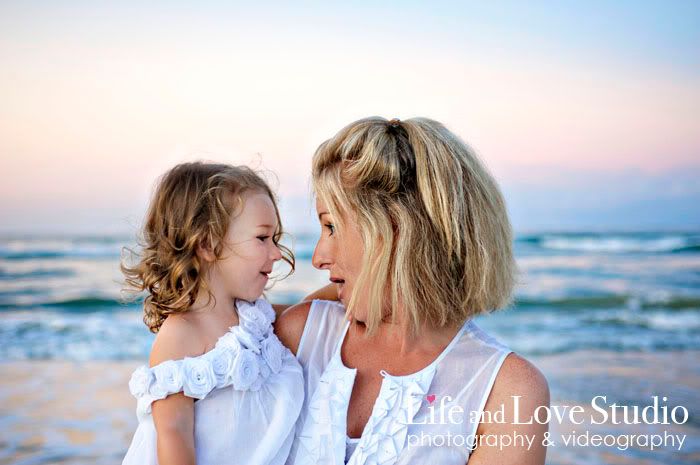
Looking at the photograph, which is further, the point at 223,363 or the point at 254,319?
the point at 254,319

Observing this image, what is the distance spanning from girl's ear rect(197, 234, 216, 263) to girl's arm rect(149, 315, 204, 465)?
0.76 ft

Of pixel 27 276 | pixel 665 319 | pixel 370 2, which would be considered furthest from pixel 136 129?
pixel 665 319

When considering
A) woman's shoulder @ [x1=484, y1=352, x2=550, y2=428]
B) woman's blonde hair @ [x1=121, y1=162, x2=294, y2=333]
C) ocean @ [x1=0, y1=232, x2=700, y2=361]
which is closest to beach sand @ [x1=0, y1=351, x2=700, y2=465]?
ocean @ [x1=0, y1=232, x2=700, y2=361]

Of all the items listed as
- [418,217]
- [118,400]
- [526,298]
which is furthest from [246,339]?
[526,298]

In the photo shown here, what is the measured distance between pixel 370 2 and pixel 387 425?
10500 mm

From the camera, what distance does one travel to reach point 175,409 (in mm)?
2240

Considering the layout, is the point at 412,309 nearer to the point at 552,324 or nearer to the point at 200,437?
the point at 200,437

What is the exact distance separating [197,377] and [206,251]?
1.53 feet

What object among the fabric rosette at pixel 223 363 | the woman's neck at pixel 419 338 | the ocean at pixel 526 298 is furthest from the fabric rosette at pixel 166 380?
the ocean at pixel 526 298

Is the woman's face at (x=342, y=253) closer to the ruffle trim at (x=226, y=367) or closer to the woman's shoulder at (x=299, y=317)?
the woman's shoulder at (x=299, y=317)

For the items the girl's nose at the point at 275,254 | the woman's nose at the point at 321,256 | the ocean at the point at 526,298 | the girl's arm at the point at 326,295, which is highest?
the woman's nose at the point at 321,256

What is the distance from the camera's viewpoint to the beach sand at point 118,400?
574 centimetres

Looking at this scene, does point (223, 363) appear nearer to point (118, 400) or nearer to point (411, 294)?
point (411, 294)

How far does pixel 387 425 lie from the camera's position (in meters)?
2.18
